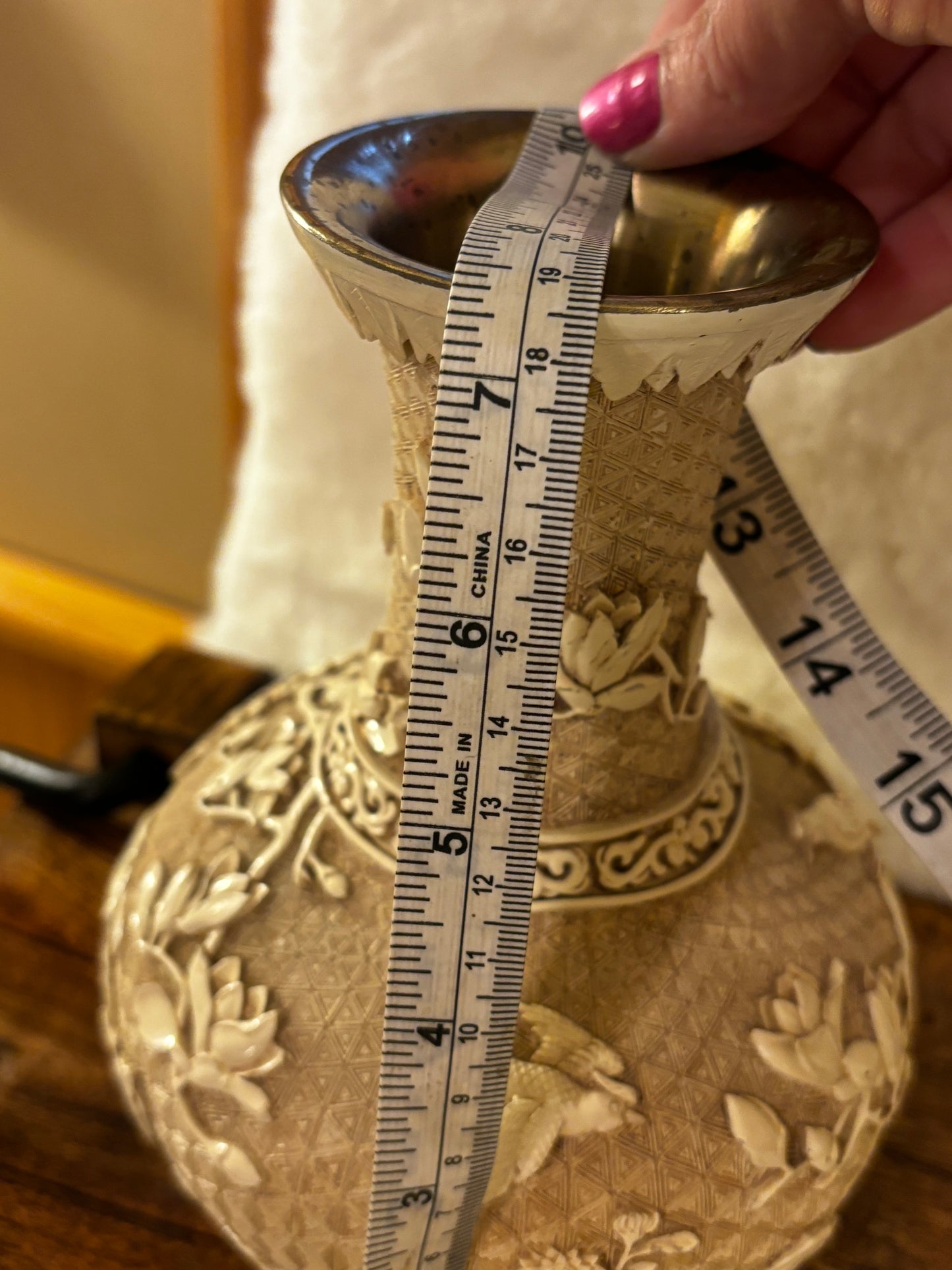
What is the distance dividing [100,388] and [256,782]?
2.23 feet

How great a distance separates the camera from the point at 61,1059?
27.0 inches

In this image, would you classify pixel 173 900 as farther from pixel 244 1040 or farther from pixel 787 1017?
pixel 787 1017

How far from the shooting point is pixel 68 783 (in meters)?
0.81

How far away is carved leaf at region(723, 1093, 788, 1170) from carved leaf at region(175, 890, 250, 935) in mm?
205

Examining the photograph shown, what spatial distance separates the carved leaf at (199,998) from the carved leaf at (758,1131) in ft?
0.67

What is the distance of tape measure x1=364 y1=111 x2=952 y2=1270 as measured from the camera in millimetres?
370

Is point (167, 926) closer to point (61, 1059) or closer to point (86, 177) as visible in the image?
point (61, 1059)

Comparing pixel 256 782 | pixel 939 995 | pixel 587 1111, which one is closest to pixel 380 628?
pixel 256 782

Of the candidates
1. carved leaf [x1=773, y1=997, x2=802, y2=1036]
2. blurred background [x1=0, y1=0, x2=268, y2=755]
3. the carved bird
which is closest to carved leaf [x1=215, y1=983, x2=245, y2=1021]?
the carved bird

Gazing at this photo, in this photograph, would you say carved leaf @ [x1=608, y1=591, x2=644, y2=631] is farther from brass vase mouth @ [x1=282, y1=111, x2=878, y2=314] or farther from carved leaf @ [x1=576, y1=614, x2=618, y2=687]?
brass vase mouth @ [x1=282, y1=111, x2=878, y2=314]

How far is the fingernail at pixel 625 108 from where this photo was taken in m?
0.49

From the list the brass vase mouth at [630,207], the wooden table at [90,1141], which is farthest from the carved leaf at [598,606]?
the wooden table at [90,1141]

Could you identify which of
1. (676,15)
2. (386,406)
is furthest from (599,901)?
(386,406)

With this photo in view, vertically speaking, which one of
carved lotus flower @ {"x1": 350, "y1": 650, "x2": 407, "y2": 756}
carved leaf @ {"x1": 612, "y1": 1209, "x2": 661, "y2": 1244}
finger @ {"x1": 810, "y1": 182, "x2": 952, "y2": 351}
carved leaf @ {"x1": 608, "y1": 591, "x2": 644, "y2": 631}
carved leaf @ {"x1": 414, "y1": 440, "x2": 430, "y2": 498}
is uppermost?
finger @ {"x1": 810, "y1": 182, "x2": 952, "y2": 351}
